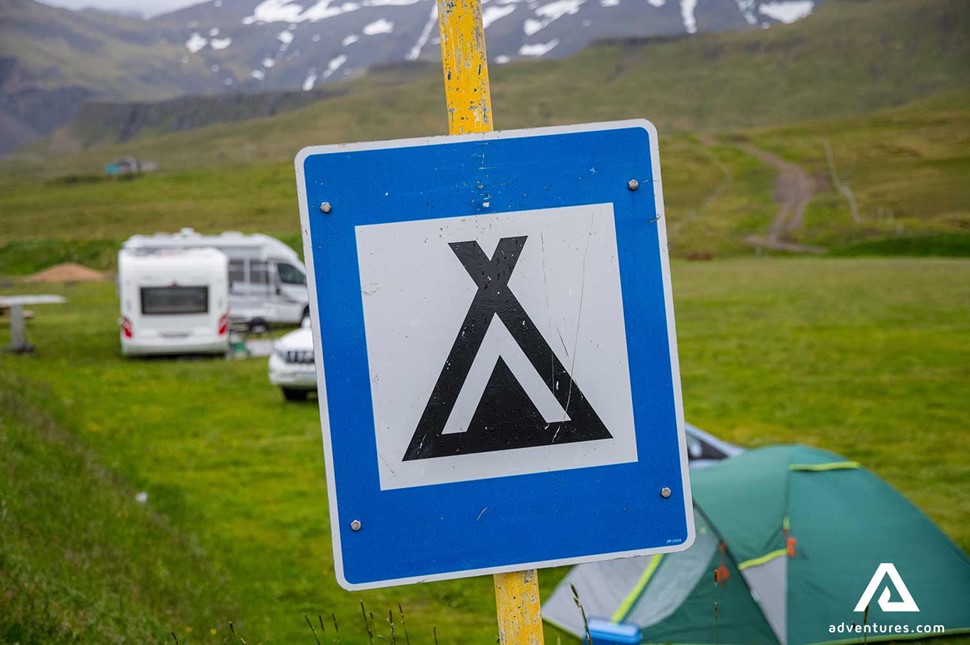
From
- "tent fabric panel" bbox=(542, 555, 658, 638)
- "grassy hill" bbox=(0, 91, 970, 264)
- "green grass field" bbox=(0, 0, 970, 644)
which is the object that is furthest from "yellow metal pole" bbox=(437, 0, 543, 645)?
"grassy hill" bbox=(0, 91, 970, 264)

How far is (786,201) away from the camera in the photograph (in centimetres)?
7962

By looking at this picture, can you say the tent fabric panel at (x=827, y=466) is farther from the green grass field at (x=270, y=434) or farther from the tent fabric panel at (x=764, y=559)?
the green grass field at (x=270, y=434)

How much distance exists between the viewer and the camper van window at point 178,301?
22938mm

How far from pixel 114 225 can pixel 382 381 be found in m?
82.4

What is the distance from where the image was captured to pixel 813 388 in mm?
17547

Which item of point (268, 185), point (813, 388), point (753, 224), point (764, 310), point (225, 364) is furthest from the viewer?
point (268, 185)

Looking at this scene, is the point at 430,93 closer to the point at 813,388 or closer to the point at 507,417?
the point at 813,388

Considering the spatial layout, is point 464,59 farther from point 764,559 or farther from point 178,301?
point 178,301

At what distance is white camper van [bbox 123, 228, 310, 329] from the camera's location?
28844 millimetres

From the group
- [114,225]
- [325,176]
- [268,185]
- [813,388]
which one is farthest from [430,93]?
[325,176]

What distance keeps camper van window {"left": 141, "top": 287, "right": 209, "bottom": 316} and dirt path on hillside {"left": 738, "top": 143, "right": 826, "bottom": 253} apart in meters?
42.9

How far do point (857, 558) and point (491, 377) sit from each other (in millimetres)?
6028

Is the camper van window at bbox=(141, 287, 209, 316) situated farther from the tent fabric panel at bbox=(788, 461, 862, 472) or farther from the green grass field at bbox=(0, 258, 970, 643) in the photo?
the tent fabric panel at bbox=(788, 461, 862, 472)

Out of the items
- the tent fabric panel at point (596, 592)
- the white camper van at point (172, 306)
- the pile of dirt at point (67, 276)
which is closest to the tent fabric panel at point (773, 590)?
the tent fabric panel at point (596, 592)
